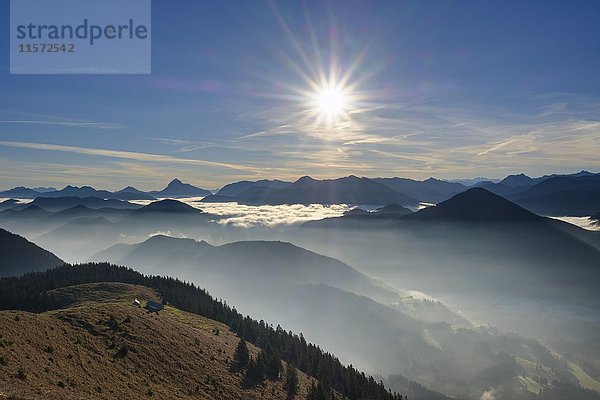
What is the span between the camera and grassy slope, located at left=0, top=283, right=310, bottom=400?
57656 millimetres

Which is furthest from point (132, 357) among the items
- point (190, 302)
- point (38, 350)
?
point (190, 302)

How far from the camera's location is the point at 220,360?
112562 millimetres

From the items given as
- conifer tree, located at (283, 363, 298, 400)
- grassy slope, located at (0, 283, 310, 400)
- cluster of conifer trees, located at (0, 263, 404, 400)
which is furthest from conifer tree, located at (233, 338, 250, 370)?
conifer tree, located at (283, 363, 298, 400)

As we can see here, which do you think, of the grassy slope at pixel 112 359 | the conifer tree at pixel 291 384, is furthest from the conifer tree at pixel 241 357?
the conifer tree at pixel 291 384

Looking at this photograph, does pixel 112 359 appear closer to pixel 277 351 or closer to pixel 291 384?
pixel 291 384

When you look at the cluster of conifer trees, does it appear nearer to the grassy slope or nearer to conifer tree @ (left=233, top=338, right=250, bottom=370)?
conifer tree @ (left=233, top=338, right=250, bottom=370)

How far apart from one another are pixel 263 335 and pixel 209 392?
87.8m

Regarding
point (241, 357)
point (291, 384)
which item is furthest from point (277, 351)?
point (241, 357)

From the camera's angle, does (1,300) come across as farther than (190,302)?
No

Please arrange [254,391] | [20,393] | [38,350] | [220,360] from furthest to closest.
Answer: [220,360], [254,391], [38,350], [20,393]

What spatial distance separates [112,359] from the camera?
80.6 meters

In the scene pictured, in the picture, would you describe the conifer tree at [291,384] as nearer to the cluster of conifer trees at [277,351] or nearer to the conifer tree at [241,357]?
the cluster of conifer trees at [277,351]

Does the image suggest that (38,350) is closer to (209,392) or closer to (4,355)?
(4,355)

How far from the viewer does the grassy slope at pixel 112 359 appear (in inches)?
2270
